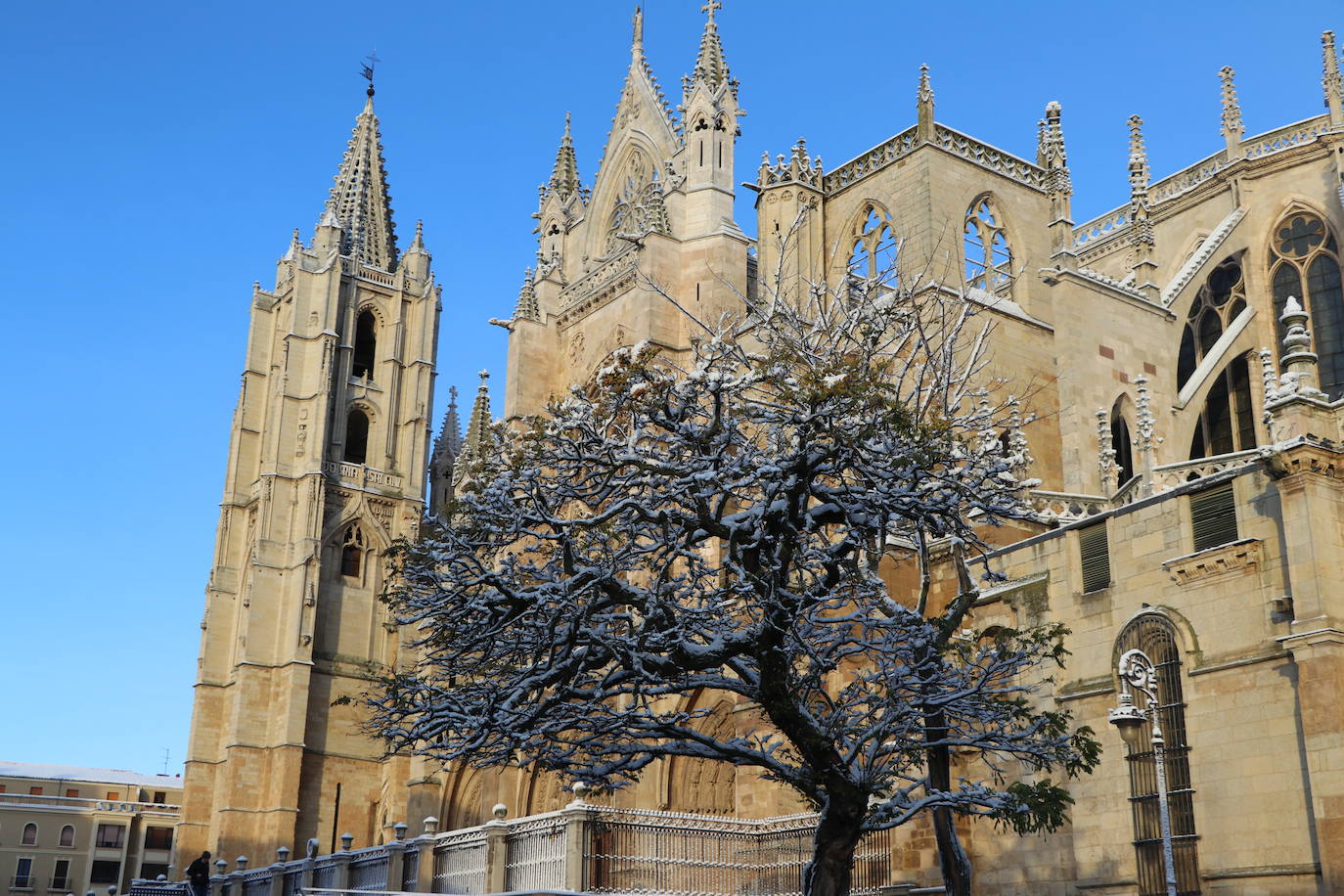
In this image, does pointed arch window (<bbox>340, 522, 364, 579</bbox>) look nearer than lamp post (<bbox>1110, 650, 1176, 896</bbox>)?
No

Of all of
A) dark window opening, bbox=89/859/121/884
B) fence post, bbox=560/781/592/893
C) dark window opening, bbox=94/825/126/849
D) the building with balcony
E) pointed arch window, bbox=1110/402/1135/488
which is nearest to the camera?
fence post, bbox=560/781/592/893

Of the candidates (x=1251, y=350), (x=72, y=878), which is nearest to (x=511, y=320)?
(x=1251, y=350)

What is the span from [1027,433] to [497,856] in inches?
472

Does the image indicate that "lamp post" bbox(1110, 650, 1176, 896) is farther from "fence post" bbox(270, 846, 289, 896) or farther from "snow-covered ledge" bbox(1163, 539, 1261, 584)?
"fence post" bbox(270, 846, 289, 896)

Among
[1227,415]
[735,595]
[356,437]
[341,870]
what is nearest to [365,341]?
[356,437]

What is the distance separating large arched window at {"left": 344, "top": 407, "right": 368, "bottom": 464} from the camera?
4938cm

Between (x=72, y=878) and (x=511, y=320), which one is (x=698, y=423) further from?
(x=72, y=878)

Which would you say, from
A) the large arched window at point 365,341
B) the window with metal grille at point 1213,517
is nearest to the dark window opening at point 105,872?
the large arched window at point 365,341

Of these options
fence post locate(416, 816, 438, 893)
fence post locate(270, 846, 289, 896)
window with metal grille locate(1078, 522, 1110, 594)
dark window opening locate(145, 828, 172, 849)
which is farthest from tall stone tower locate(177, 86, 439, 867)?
dark window opening locate(145, 828, 172, 849)

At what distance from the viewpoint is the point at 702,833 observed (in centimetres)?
1784

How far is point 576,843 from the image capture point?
53.2ft

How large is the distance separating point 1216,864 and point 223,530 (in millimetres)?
37453

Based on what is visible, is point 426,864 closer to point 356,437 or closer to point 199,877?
point 199,877

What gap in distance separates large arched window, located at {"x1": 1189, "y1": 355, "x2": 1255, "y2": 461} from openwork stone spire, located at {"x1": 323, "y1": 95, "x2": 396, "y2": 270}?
106 feet
